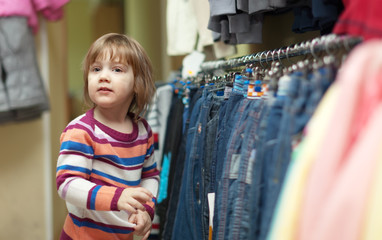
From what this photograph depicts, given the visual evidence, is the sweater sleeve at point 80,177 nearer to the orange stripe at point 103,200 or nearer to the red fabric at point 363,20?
the orange stripe at point 103,200

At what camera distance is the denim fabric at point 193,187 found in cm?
151

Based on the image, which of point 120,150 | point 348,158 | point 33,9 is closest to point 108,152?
point 120,150

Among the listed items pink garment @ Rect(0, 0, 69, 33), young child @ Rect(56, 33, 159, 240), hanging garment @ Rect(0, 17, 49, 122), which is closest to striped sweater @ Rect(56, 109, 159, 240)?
young child @ Rect(56, 33, 159, 240)

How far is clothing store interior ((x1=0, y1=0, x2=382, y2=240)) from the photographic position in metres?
0.69

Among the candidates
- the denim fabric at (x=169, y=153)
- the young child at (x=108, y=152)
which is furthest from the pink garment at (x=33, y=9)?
the young child at (x=108, y=152)

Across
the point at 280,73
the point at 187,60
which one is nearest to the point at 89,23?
the point at 187,60

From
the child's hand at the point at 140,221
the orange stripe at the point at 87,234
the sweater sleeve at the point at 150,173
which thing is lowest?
the orange stripe at the point at 87,234

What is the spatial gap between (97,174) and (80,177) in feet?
0.26

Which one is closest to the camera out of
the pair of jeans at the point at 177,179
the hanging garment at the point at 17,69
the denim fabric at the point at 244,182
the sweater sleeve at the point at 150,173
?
the denim fabric at the point at 244,182

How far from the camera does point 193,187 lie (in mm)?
1554

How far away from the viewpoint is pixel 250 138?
3.51 ft

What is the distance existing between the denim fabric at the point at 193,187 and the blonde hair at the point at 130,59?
0.78ft

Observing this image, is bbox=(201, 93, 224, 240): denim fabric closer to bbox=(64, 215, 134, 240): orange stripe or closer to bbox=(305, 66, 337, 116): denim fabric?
bbox=(64, 215, 134, 240): orange stripe

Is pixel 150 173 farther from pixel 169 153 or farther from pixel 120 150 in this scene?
pixel 169 153
